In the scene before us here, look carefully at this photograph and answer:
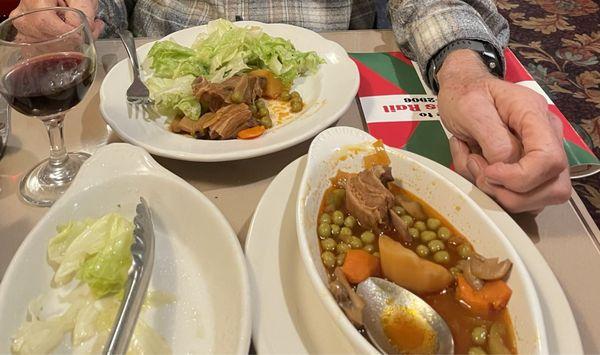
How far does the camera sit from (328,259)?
101 centimetres

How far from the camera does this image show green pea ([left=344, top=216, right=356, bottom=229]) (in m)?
1.09

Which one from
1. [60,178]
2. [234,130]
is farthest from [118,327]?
[234,130]

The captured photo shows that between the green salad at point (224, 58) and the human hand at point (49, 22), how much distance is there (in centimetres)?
22

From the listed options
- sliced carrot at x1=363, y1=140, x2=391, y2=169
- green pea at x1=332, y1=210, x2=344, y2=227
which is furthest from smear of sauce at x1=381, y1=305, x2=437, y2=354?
sliced carrot at x1=363, y1=140, x2=391, y2=169

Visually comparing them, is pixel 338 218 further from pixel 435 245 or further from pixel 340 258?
pixel 435 245

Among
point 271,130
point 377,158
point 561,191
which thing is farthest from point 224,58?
point 561,191

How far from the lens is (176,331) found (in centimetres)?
92

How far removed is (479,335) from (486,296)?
7 centimetres

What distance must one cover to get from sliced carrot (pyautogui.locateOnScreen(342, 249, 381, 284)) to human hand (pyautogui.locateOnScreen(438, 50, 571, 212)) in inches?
12.5

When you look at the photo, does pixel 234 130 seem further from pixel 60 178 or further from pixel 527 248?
pixel 527 248

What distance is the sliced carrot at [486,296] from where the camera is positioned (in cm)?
91

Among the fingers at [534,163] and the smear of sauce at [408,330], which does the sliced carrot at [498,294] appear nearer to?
the smear of sauce at [408,330]

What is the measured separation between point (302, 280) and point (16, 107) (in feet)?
2.26

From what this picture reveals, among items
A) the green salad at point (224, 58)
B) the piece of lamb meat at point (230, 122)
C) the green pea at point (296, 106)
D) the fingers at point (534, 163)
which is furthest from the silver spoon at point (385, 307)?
the green salad at point (224, 58)
